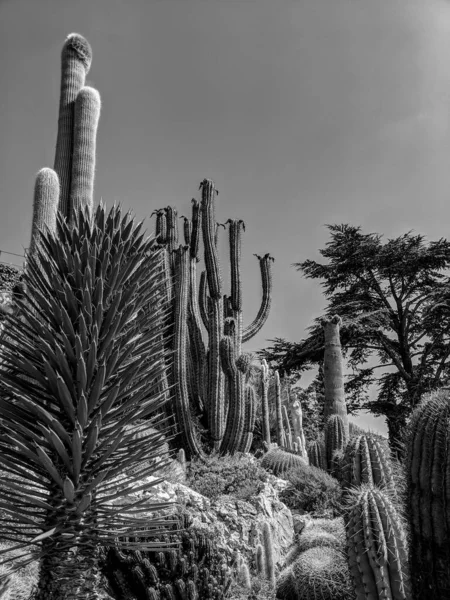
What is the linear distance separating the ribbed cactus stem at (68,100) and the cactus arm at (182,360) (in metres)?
2.61

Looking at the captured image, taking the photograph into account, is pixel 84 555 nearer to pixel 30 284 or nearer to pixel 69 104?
pixel 30 284

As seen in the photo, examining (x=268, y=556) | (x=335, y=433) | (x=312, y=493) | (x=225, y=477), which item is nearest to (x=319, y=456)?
(x=335, y=433)

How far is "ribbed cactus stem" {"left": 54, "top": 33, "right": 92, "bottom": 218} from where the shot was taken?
754cm

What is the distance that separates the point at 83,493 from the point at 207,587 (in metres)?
1.89

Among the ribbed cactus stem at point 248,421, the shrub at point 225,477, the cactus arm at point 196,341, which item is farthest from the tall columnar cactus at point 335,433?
the cactus arm at point 196,341

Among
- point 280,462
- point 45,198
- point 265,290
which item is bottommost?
point 280,462

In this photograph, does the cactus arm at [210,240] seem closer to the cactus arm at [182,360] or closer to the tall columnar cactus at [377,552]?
the cactus arm at [182,360]

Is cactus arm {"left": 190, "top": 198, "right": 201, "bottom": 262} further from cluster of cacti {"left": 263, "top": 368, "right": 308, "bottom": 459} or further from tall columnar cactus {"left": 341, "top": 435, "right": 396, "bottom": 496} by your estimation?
tall columnar cactus {"left": 341, "top": 435, "right": 396, "bottom": 496}

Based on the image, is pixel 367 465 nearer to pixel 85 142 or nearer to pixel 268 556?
pixel 268 556

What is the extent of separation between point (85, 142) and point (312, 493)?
18.9ft

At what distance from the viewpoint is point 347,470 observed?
4.82 meters

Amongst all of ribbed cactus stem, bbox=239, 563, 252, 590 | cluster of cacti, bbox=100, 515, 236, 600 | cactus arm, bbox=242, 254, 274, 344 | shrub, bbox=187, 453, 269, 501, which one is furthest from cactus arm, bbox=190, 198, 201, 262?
cluster of cacti, bbox=100, 515, 236, 600

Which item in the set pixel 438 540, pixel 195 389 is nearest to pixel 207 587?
pixel 438 540

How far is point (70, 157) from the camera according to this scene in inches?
298
